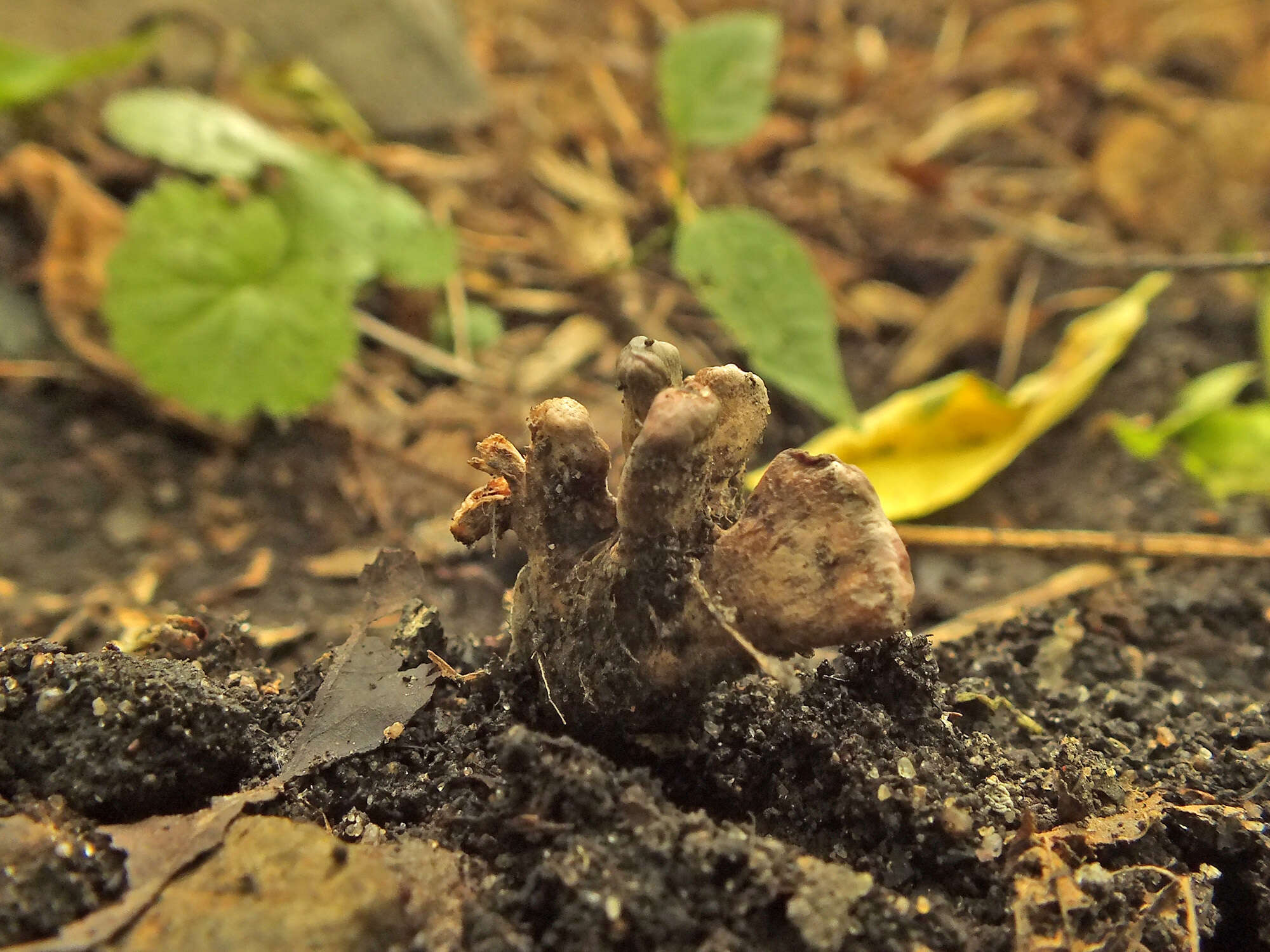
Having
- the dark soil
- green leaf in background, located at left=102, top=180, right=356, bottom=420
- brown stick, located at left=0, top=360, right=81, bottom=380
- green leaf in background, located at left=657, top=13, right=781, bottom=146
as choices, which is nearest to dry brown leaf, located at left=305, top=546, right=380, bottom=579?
the dark soil

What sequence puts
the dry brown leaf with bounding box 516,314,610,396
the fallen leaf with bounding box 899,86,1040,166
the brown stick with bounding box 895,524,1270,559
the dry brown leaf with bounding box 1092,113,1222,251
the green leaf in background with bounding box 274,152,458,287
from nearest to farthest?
the brown stick with bounding box 895,524,1270,559 < the green leaf in background with bounding box 274,152,458,287 < the dry brown leaf with bounding box 516,314,610,396 < the dry brown leaf with bounding box 1092,113,1222,251 < the fallen leaf with bounding box 899,86,1040,166

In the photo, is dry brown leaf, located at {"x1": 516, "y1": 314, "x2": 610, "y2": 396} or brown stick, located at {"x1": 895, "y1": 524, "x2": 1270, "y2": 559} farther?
dry brown leaf, located at {"x1": 516, "y1": 314, "x2": 610, "y2": 396}

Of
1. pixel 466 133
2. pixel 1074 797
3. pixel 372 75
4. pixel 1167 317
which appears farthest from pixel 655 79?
pixel 1074 797

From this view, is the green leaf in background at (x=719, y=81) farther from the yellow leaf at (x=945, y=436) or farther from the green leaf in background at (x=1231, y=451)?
the green leaf in background at (x=1231, y=451)

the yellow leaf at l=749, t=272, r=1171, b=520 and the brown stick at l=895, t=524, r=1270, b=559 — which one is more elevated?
the yellow leaf at l=749, t=272, r=1171, b=520

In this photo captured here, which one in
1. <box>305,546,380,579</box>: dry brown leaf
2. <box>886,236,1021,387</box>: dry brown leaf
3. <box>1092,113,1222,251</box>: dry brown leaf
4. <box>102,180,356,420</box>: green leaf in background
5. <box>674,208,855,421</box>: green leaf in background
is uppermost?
<box>1092,113,1222,251</box>: dry brown leaf

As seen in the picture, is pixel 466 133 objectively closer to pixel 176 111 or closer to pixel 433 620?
pixel 176 111

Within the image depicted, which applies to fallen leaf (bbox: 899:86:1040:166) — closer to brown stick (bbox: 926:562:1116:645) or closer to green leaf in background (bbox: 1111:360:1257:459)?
green leaf in background (bbox: 1111:360:1257:459)
